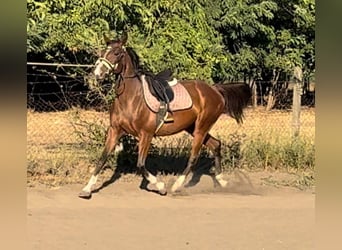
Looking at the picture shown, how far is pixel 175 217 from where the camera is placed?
6.23m

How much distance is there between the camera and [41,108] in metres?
9.86

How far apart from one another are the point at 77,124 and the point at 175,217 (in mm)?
2845

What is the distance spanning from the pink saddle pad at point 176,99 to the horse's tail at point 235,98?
72cm

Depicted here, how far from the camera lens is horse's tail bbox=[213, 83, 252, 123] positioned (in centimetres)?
817

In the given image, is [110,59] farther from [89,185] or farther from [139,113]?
[89,185]

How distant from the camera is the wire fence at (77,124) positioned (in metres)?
8.48

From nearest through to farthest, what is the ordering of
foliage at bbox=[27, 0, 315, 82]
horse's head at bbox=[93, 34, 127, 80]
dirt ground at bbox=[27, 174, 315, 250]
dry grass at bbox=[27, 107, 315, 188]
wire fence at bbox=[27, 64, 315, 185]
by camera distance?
dirt ground at bbox=[27, 174, 315, 250]
horse's head at bbox=[93, 34, 127, 80]
foliage at bbox=[27, 0, 315, 82]
dry grass at bbox=[27, 107, 315, 188]
wire fence at bbox=[27, 64, 315, 185]

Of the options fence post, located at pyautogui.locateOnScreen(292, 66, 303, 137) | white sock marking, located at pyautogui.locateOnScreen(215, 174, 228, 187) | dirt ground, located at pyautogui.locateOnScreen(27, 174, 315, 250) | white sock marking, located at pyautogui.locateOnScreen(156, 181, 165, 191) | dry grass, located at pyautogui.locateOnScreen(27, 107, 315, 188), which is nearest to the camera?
dirt ground, located at pyautogui.locateOnScreen(27, 174, 315, 250)

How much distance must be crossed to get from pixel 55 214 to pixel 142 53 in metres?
2.69

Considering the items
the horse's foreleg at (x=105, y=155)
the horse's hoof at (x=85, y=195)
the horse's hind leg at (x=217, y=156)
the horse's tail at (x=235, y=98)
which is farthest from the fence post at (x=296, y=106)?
the horse's hoof at (x=85, y=195)

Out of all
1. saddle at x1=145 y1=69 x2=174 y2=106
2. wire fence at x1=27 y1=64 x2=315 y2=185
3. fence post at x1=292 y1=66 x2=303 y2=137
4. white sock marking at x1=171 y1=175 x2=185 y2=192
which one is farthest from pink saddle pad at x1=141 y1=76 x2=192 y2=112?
fence post at x1=292 y1=66 x2=303 y2=137

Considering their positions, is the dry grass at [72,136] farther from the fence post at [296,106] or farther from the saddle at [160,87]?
the saddle at [160,87]

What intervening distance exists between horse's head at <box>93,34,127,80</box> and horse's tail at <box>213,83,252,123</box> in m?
1.58

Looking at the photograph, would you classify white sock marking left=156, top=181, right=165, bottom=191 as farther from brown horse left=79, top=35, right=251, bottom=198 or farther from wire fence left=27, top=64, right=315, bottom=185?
wire fence left=27, top=64, right=315, bottom=185
